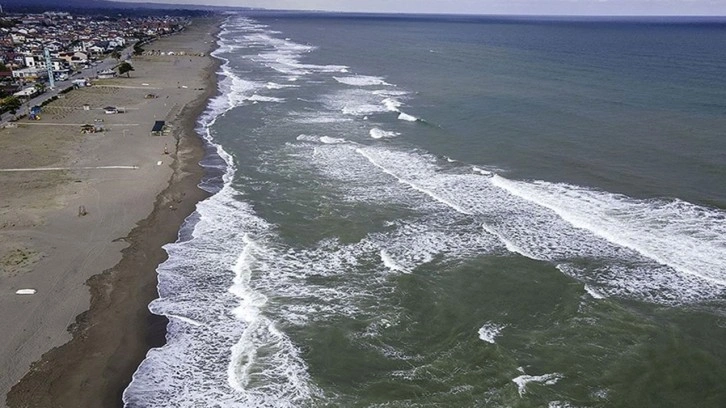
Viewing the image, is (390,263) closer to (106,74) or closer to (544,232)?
(544,232)

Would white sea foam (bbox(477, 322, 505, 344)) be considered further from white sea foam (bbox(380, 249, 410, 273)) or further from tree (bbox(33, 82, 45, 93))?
tree (bbox(33, 82, 45, 93))

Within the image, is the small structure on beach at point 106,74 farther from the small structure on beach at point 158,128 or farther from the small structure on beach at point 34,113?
the small structure on beach at point 158,128

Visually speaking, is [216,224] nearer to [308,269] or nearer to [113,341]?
[308,269]

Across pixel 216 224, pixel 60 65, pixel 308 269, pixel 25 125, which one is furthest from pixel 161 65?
pixel 308 269

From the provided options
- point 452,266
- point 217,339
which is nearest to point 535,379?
point 452,266

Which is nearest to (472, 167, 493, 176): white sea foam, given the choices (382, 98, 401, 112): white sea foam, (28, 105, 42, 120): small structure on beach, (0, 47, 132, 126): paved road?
(382, 98, 401, 112): white sea foam

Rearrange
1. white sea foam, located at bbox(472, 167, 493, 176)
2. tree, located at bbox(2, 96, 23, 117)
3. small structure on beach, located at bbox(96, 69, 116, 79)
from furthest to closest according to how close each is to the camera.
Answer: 1. small structure on beach, located at bbox(96, 69, 116, 79)
2. tree, located at bbox(2, 96, 23, 117)
3. white sea foam, located at bbox(472, 167, 493, 176)
